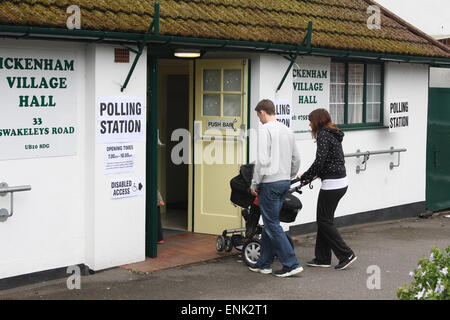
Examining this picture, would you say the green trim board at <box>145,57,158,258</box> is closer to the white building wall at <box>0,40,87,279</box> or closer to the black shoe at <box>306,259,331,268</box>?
the white building wall at <box>0,40,87,279</box>

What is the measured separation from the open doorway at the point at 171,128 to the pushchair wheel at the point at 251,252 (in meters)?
3.16

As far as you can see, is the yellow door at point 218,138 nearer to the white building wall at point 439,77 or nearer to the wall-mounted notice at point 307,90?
the wall-mounted notice at point 307,90

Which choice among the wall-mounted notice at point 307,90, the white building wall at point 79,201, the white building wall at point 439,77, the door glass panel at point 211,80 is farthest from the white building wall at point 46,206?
the white building wall at point 439,77

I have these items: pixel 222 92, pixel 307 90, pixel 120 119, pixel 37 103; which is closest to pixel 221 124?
pixel 222 92

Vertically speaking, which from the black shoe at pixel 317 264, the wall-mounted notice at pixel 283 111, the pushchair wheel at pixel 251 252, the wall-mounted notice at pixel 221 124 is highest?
the wall-mounted notice at pixel 283 111

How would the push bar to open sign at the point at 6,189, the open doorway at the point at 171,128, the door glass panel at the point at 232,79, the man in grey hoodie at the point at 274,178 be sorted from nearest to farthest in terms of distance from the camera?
1. the push bar to open sign at the point at 6,189
2. the man in grey hoodie at the point at 274,178
3. the door glass panel at the point at 232,79
4. the open doorway at the point at 171,128

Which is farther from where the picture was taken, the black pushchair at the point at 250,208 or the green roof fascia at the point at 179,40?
the black pushchair at the point at 250,208

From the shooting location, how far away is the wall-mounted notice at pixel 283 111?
10.6m

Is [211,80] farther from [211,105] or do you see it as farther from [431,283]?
[431,283]

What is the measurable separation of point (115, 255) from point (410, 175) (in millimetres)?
6646

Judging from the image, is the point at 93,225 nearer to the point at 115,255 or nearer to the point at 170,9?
the point at 115,255

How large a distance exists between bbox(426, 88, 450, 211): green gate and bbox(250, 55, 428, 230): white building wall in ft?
0.77

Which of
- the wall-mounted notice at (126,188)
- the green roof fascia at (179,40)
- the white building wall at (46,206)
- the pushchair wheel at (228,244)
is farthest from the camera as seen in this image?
the pushchair wheel at (228,244)

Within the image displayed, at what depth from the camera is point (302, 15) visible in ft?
37.2
